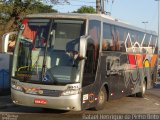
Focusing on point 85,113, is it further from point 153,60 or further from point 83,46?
point 153,60

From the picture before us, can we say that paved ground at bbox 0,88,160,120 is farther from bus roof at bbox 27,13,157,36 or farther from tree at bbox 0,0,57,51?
tree at bbox 0,0,57,51

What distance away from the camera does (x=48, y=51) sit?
1341 cm

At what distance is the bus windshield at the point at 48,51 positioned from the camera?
1318cm

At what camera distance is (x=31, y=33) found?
1400 cm

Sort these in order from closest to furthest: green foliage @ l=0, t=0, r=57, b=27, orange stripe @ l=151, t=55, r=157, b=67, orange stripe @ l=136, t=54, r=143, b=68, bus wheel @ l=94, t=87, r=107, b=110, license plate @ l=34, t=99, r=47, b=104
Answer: license plate @ l=34, t=99, r=47, b=104 → bus wheel @ l=94, t=87, r=107, b=110 → orange stripe @ l=136, t=54, r=143, b=68 → orange stripe @ l=151, t=55, r=157, b=67 → green foliage @ l=0, t=0, r=57, b=27

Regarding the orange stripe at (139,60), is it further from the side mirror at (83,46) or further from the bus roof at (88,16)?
the side mirror at (83,46)

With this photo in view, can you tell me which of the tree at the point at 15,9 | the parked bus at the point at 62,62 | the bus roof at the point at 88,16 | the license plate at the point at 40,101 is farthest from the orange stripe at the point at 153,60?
the license plate at the point at 40,101

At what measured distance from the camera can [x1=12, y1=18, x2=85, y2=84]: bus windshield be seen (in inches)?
519

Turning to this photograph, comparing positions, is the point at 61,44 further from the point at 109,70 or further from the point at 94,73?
the point at 109,70

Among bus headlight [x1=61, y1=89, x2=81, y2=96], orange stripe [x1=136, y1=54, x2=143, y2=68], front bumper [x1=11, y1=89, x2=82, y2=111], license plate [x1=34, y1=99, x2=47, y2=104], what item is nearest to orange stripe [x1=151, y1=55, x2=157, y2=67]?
orange stripe [x1=136, y1=54, x2=143, y2=68]

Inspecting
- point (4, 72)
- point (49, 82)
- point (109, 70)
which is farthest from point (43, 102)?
point (4, 72)

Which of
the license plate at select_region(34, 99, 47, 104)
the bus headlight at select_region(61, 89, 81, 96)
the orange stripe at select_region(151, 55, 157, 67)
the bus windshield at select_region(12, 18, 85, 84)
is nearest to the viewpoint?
the bus headlight at select_region(61, 89, 81, 96)

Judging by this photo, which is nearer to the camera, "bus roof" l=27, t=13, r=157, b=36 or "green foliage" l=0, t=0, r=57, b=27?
"bus roof" l=27, t=13, r=157, b=36

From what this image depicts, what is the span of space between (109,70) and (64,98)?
11.2 feet
